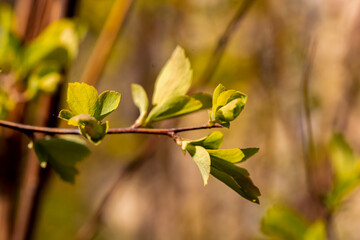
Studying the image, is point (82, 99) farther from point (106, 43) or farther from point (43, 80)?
point (106, 43)

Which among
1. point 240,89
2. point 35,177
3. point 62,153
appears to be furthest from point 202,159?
point 240,89

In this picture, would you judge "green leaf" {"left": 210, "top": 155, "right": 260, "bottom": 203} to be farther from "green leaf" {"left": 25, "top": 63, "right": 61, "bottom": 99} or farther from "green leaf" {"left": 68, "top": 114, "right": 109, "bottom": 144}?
"green leaf" {"left": 25, "top": 63, "right": 61, "bottom": 99}

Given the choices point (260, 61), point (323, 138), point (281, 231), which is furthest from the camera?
point (260, 61)

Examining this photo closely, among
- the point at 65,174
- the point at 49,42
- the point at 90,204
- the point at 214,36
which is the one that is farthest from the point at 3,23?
the point at 90,204

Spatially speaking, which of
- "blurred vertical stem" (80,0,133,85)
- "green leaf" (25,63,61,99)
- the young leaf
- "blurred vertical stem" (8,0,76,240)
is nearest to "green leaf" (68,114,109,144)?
the young leaf

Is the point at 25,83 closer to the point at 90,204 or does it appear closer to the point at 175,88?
the point at 175,88
